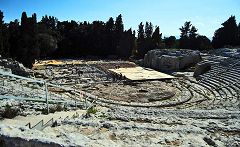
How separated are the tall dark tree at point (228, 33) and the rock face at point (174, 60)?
50.3 ft

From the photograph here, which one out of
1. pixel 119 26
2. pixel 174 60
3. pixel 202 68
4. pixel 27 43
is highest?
pixel 119 26

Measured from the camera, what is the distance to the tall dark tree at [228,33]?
54.5m

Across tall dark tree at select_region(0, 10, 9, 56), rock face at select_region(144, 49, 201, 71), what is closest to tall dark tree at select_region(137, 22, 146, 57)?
rock face at select_region(144, 49, 201, 71)

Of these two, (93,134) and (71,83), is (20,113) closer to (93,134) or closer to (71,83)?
(93,134)

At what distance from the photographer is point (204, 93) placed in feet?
81.7

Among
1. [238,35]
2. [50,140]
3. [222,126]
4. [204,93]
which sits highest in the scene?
[238,35]

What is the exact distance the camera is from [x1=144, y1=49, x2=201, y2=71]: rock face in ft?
138

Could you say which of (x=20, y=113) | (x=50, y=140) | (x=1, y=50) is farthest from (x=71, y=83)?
(x=50, y=140)

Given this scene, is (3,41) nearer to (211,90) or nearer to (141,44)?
(211,90)

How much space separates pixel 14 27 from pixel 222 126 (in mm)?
46206

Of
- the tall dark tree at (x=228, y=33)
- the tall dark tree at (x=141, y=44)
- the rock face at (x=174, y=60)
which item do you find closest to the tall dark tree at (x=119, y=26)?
the tall dark tree at (x=141, y=44)

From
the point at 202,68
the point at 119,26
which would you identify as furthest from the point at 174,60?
the point at 119,26

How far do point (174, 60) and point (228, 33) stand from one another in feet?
65.0

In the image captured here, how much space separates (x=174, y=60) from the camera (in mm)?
41938
